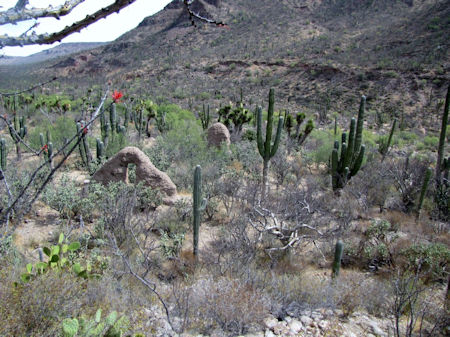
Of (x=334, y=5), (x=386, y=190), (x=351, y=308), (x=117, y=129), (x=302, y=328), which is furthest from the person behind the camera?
(x=334, y=5)

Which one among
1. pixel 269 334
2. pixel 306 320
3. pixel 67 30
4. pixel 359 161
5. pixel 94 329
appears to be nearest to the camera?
pixel 67 30

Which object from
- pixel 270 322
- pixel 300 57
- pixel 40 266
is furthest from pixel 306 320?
pixel 300 57

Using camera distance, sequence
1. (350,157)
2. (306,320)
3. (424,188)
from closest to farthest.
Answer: (306,320), (424,188), (350,157)

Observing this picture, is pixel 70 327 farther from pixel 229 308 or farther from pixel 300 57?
pixel 300 57

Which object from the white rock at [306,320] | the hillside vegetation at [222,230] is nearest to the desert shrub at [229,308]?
the hillside vegetation at [222,230]

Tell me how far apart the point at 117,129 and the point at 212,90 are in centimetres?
2552

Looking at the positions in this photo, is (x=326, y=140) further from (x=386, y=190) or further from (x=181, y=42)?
(x=181, y=42)

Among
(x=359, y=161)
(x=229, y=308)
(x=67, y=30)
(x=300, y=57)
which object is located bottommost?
(x=229, y=308)

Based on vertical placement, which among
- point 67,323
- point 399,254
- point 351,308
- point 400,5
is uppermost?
point 400,5

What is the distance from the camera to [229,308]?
3.90 m

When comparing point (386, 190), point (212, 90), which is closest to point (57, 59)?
point (212, 90)

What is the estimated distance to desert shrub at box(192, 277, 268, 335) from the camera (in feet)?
12.7

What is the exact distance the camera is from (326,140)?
17859 millimetres

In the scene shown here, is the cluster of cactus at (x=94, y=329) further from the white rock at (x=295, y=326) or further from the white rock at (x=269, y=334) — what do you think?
the white rock at (x=295, y=326)
